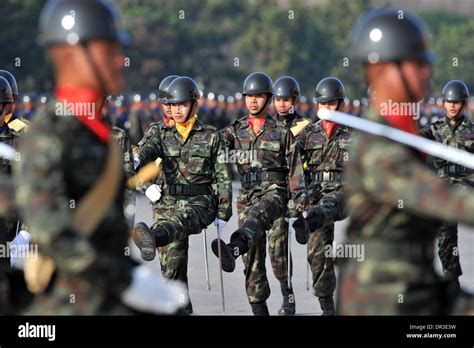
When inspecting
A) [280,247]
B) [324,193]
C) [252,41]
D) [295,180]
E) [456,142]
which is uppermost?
[252,41]

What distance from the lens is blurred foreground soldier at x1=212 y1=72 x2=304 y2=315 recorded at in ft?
35.9

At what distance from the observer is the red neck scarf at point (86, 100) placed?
4637mm

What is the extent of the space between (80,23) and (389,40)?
111cm

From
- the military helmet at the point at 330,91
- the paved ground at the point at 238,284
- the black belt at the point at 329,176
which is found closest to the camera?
the paved ground at the point at 238,284

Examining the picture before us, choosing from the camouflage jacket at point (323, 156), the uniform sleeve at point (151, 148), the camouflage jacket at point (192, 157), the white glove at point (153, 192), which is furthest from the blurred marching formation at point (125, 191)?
the camouflage jacket at point (323, 156)

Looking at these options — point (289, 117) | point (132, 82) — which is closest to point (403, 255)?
point (289, 117)

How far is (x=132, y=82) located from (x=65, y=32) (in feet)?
184

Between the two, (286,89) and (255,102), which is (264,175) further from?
(286,89)

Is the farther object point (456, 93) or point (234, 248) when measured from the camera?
point (456, 93)

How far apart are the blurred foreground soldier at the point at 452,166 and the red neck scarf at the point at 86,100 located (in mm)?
7888

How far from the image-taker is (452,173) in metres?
12.9

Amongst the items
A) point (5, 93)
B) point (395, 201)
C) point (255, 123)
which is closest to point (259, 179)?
point (255, 123)

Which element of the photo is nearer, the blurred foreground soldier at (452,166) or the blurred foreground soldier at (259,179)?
the blurred foreground soldier at (259,179)

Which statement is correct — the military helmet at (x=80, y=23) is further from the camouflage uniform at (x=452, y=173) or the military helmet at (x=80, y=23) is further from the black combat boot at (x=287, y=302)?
the camouflage uniform at (x=452, y=173)
